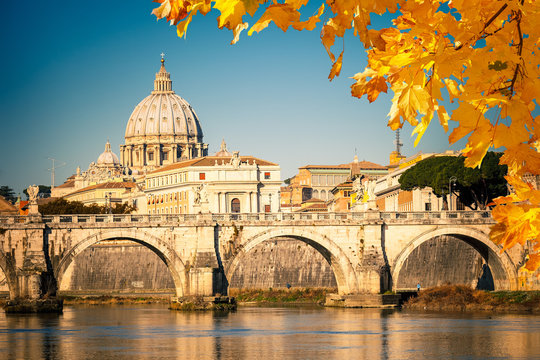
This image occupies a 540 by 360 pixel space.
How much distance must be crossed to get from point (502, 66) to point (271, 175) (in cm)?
10628

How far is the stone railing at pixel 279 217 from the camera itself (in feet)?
174

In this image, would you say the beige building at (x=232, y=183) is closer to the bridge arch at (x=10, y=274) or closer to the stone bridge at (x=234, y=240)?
the stone bridge at (x=234, y=240)

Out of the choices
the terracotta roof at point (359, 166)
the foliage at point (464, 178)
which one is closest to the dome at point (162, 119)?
the terracotta roof at point (359, 166)

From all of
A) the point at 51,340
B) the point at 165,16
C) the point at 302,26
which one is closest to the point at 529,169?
the point at 302,26

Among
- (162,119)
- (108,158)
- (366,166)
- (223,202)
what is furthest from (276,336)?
(108,158)

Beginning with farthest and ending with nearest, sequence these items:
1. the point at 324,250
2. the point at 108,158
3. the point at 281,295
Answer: the point at 108,158 < the point at 281,295 < the point at 324,250

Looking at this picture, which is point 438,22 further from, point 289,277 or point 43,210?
point 43,210

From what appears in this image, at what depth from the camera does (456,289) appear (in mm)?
51719

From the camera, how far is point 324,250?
5447 cm

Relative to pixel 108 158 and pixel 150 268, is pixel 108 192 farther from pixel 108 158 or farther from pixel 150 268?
pixel 150 268

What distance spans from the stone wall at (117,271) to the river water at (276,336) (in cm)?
2275

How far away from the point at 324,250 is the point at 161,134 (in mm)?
130683

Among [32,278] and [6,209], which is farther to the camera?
[6,209]

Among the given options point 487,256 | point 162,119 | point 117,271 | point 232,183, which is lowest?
point 117,271
